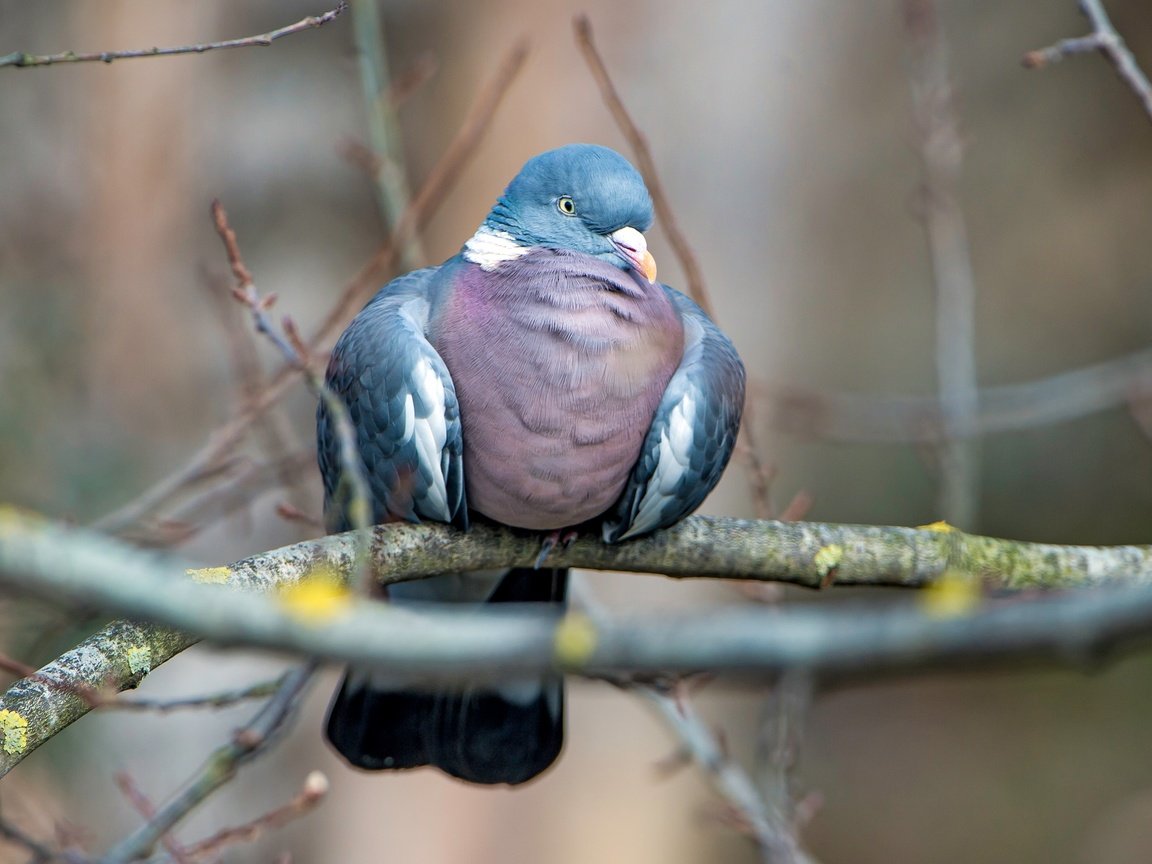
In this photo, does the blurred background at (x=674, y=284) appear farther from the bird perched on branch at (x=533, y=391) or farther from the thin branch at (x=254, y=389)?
the bird perched on branch at (x=533, y=391)

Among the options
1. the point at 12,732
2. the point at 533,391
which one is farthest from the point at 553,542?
the point at 12,732

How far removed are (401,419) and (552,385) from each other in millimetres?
312

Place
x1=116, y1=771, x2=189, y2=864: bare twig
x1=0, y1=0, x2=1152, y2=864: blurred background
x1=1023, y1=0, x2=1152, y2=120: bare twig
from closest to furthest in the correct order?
x1=116, y1=771, x2=189, y2=864: bare twig, x1=1023, y1=0, x2=1152, y2=120: bare twig, x1=0, y1=0, x2=1152, y2=864: blurred background

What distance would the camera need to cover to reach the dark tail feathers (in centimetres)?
285

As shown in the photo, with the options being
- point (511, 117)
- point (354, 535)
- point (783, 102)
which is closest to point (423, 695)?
point (354, 535)

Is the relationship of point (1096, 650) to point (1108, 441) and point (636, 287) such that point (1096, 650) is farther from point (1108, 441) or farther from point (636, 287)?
point (1108, 441)

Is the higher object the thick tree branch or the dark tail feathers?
the thick tree branch

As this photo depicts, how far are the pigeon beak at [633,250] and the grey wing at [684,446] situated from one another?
21cm

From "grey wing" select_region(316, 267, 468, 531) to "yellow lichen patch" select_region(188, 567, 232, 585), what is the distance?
447mm

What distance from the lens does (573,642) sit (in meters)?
0.99

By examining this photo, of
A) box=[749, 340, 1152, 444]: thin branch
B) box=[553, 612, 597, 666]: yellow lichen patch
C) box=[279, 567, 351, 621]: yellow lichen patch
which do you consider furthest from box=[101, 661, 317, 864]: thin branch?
box=[749, 340, 1152, 444]: thin branch

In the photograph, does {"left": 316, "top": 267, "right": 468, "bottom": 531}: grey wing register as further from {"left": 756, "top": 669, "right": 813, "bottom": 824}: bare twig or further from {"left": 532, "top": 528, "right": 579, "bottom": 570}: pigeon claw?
{"left": 756, "top": 669, "right": 813, "bottom": 824}: bare twig

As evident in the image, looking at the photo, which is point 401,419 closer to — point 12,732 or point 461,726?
point 461,726

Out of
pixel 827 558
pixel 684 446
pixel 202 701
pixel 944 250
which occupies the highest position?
pixel 944 250
